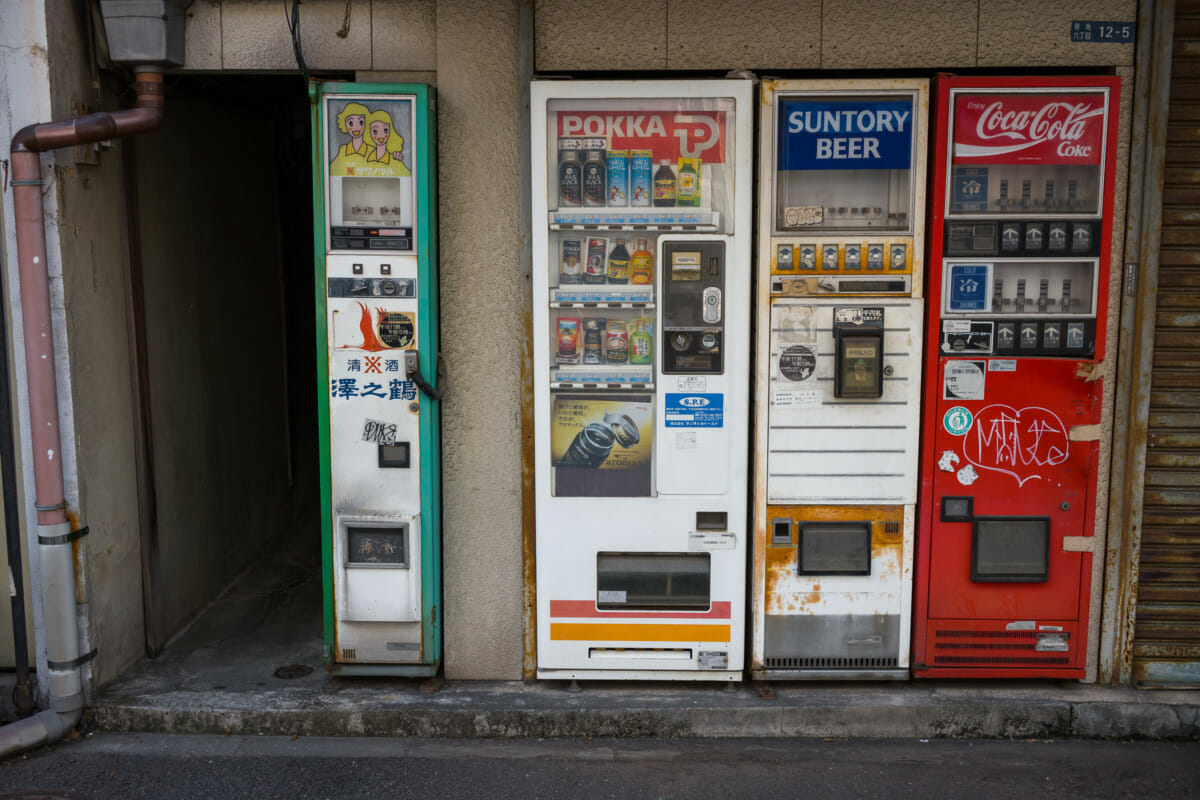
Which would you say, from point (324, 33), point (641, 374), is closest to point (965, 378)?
point (641, 374)

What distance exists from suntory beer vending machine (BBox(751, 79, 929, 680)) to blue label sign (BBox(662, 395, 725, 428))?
199mm

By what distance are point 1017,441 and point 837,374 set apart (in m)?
0.92

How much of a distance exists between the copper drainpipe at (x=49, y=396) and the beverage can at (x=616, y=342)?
7.57 ft

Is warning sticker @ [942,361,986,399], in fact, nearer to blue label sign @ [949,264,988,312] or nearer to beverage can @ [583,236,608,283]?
blue label sign @ [949,264,988,312]

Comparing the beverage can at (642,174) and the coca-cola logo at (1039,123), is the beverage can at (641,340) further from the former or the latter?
the coca-cola logo at (1039,123)

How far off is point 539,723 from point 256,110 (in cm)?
460

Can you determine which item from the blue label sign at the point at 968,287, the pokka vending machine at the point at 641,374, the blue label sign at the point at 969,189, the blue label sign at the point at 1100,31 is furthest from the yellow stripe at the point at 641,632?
the blue label sign at the point at 1100,31

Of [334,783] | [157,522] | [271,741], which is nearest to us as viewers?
[334,783]

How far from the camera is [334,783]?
148 inches

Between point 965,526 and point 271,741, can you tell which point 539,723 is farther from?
point 965,526

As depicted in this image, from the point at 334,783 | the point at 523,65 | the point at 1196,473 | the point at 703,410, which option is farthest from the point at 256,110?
the point at 1196,473

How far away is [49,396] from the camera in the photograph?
399 centimetres

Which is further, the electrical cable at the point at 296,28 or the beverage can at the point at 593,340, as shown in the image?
the beverage can at the point at 593,340

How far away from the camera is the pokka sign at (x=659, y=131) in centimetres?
413
